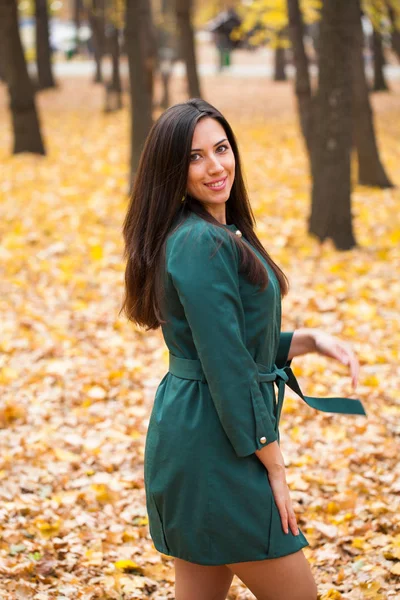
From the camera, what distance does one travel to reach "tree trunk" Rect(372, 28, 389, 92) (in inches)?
1022

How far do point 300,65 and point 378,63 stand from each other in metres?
15.2

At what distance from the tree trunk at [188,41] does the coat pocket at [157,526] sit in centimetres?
1419

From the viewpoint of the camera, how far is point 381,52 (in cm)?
2611

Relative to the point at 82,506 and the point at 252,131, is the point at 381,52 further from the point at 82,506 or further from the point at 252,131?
the point at 82,506

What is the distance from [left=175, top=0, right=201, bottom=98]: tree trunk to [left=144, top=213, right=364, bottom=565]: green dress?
1415 cm

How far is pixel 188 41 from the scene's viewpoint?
1633cm

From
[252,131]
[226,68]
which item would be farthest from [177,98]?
[226,68]

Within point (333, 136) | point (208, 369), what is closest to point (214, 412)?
point (208, 369)

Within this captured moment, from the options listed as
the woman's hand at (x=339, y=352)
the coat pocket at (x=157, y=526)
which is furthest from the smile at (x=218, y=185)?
the coat pocket at (x=157, y=526)

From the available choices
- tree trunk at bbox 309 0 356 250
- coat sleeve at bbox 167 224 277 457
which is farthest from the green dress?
tree trunk at bbox 309 0 356 250

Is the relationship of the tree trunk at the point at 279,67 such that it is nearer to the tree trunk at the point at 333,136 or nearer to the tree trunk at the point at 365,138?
the tree trunk at the point at 365,138

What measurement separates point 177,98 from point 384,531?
2495cm

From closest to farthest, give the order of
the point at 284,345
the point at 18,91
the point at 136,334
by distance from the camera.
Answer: the point at 284,345 → the point at 136,334 → the point at 18,91

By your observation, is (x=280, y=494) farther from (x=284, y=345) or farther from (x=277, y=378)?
(x=284, y=345)
